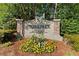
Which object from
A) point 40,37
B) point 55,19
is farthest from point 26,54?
point 55,19

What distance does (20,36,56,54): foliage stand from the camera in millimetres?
4457

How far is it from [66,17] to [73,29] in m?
0.22

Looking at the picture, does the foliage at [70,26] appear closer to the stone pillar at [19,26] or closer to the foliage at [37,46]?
the foliage at [37,46]

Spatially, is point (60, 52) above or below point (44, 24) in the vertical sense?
below

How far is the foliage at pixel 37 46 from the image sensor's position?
14.6ft

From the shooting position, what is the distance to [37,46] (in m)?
4.46

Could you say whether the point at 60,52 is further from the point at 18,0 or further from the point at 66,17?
the point at 18,0

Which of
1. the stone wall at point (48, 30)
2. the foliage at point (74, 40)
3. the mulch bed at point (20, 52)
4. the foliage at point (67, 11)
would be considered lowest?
the mulch bed at point (20, 52)

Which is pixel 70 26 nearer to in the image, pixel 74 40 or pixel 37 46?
pixel 74 40

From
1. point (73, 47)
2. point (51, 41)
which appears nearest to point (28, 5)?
point (51, 41)

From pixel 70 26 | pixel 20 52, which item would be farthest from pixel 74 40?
pixel 20 52

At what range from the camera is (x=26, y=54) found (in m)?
4.45

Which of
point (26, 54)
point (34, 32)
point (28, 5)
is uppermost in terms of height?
point (28, 5)

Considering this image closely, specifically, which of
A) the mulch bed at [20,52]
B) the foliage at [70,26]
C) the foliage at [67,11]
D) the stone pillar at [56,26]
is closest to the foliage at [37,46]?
the mulch bed at [20,52]
